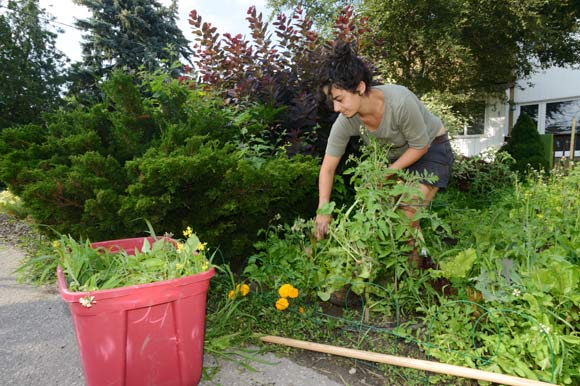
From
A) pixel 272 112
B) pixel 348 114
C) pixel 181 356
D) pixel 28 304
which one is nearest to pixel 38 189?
pixel 28 304

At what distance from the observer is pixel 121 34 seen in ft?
61.2

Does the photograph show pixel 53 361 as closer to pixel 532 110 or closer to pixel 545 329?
pixel 545 329

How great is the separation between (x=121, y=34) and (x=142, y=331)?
20.8 metres

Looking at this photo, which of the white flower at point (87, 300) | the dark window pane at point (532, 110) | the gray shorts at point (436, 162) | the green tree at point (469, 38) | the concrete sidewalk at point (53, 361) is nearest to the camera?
the white flower at point (87, 300)

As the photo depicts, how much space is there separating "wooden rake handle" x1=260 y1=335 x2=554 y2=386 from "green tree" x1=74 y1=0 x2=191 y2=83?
18533mm

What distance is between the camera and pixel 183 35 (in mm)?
20531

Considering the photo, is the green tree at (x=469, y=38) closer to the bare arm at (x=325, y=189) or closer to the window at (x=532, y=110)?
the window at (x=532, y=110)

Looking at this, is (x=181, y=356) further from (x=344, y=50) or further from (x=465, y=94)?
(x=465, y=94)

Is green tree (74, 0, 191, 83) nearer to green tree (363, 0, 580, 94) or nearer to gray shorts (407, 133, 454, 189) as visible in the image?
green tree (363, 0, 580, 94)

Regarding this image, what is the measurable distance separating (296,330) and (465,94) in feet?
41.2

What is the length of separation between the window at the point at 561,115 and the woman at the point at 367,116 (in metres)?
14.0

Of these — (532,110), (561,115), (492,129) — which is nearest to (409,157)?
(492,129)

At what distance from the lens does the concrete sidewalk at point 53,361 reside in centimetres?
164

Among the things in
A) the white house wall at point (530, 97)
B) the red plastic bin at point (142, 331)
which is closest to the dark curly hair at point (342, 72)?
the red plastic bin at point (142, 331)
